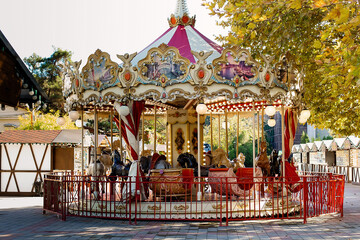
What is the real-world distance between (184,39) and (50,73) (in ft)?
107

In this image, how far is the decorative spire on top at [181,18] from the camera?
1380cm

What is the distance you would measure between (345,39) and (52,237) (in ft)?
21.2

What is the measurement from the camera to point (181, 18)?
13828mm

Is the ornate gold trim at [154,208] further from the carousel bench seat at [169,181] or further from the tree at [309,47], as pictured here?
the tree at [309,47]

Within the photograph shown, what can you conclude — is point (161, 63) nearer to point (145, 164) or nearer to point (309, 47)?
point (145, 164)

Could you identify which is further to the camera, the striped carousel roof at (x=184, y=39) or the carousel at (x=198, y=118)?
the striped carousel roof at (x=184, y=39)

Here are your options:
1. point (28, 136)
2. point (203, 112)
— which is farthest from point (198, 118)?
point (28, 136)

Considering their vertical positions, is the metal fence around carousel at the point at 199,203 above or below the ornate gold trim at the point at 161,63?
below

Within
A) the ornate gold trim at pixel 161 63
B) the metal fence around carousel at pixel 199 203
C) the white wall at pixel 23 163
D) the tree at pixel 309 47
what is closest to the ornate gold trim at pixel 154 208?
the metal fence around carousel at pixel 199 203

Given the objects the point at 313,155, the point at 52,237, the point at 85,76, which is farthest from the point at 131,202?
the point at 313,155

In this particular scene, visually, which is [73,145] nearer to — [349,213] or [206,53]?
[206,53]

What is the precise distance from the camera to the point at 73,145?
19.7 meters

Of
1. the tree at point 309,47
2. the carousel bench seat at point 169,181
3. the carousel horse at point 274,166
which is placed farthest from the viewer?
the carousel horse at point 274,166

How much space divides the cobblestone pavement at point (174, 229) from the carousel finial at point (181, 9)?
656 centimetres
